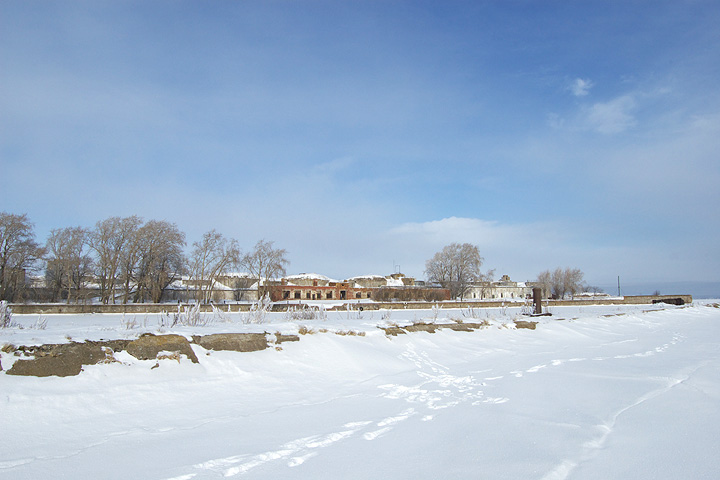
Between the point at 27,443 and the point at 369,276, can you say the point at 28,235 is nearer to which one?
the point at 27,443

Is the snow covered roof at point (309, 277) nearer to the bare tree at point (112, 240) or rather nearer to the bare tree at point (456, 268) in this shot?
the bare tree at point (456, 268)

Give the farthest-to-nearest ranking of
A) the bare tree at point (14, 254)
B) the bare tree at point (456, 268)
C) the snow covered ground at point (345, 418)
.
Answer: the bare tree at point (456, 268)
the bare tree at point (14, 254)
the snow covered ground at point (345, 418)

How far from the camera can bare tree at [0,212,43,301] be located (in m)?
43.0

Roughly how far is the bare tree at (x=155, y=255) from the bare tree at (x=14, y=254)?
978 centimetres

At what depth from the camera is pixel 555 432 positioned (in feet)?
16.1

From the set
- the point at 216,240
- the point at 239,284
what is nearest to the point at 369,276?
the point at 239,284

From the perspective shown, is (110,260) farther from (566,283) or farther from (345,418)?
(566,283)

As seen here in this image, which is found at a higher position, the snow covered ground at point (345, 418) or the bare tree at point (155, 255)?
the bare tree at point (155, 255)

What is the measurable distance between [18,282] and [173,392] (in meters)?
50.2

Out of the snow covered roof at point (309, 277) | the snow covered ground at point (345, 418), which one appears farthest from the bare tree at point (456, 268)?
the snow covered ground at point (345, 418)

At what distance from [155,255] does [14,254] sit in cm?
1257

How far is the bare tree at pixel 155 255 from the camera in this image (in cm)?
4703

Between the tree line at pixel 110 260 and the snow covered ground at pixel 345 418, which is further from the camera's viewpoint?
the tree line at pixel 110 260

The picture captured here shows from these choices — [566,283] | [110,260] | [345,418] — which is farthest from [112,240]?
[566,283]
